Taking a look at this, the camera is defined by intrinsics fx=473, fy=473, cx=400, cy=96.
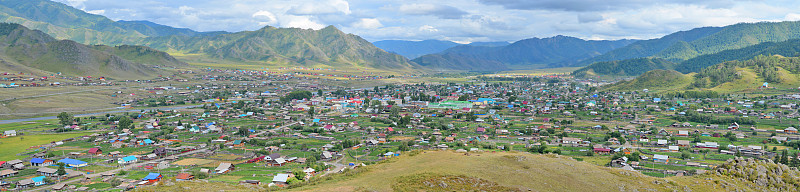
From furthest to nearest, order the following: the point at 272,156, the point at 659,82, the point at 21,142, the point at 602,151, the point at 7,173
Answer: the point at 659,82 < the point at 21,142 < the point at 602,151 < the point at 272,156 < the point at 7,173

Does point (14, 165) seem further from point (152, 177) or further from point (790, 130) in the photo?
point (790, 130)

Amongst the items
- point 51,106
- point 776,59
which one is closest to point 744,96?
point 776,59

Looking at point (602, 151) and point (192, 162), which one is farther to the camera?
point (602, 151)

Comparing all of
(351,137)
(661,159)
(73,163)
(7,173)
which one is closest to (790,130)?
(661,159)

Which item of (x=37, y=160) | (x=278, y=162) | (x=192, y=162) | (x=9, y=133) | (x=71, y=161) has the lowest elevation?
(x=192, y=162)

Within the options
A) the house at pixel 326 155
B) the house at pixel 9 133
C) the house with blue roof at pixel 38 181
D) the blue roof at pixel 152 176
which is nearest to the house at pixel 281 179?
the house at pixel 326 155

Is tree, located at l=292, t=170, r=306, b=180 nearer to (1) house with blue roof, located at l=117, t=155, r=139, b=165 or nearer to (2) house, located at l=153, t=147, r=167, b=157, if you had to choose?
(1) house with blue roof, located at l=117, t=155, r=139, b=165

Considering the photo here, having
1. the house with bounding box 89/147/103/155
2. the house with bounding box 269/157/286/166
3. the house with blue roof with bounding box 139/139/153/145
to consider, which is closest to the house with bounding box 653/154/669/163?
the house with bounding box 269/157/286/166
